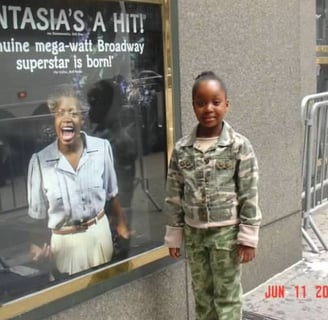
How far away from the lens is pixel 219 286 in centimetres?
327

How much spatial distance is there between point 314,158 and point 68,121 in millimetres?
3250

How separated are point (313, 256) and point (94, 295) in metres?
2.77

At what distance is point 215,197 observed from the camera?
3133 mm

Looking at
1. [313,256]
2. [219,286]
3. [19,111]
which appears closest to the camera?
[19,111]

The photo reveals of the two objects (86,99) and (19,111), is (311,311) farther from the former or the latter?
(19,111)

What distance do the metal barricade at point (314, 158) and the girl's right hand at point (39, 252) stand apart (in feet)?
10.2

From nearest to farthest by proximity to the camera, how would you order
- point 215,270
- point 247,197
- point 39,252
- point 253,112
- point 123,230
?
point 39,252, point 247,197, point 215,270, point 123,230, point 253,112

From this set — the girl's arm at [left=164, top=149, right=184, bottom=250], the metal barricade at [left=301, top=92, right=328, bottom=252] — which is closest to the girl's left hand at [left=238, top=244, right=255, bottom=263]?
the girl's arm at [left=164, top=149, right=184, bottom=250]

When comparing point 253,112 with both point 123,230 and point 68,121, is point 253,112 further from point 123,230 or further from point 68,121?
point 68,121

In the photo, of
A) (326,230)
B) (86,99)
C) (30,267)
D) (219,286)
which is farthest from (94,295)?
(326,230)

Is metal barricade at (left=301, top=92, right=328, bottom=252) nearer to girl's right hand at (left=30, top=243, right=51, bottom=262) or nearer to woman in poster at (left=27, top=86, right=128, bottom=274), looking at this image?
woman in poster at (left=27, top=86, right=128, bottom=274)

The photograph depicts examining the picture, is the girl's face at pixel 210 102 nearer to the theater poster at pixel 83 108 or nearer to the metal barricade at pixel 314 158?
the theater poster at pixel 83 108
